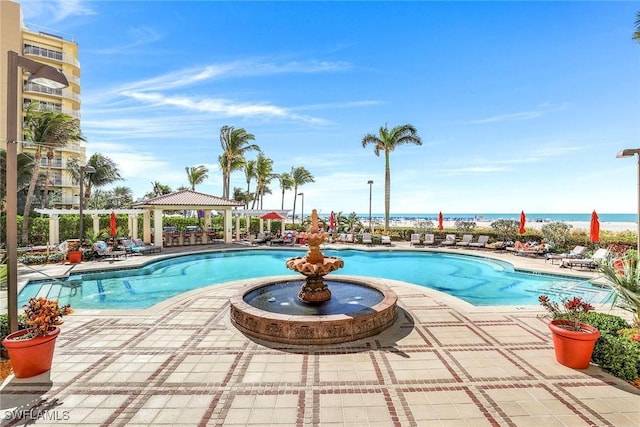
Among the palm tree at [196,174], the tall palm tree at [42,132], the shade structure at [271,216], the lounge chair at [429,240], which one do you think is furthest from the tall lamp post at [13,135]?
the palm tree at [196,174]

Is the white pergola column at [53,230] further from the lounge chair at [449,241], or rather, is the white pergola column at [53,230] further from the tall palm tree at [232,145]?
the lounge chair at [449,241]

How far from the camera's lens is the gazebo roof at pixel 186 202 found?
72.3 ft

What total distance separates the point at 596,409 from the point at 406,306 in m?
4.74

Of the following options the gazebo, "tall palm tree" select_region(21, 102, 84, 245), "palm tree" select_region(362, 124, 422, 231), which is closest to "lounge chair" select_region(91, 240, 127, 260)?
the gazebo

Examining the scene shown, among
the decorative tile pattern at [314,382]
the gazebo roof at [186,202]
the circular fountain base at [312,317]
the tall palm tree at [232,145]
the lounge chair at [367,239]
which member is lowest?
the decorative tile pattern at [314,382]

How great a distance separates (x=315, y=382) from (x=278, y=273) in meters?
11.1

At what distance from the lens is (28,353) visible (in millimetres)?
4555

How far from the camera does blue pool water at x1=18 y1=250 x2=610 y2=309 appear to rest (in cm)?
1061

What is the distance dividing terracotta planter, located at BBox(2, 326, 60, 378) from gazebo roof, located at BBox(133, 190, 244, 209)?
18.8m

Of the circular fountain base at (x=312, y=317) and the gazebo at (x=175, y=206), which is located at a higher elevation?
the gazebo at (x=175, y=206)

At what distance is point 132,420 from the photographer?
12.2ft

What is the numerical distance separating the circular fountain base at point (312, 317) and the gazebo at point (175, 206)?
16.0 m

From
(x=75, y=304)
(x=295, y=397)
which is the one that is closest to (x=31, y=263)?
(x=75, y=304)

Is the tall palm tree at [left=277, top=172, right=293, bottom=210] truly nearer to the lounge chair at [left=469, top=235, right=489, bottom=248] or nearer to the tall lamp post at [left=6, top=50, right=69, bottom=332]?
the lounge chair at [left=469, top=235, right=489, bottom=248]
